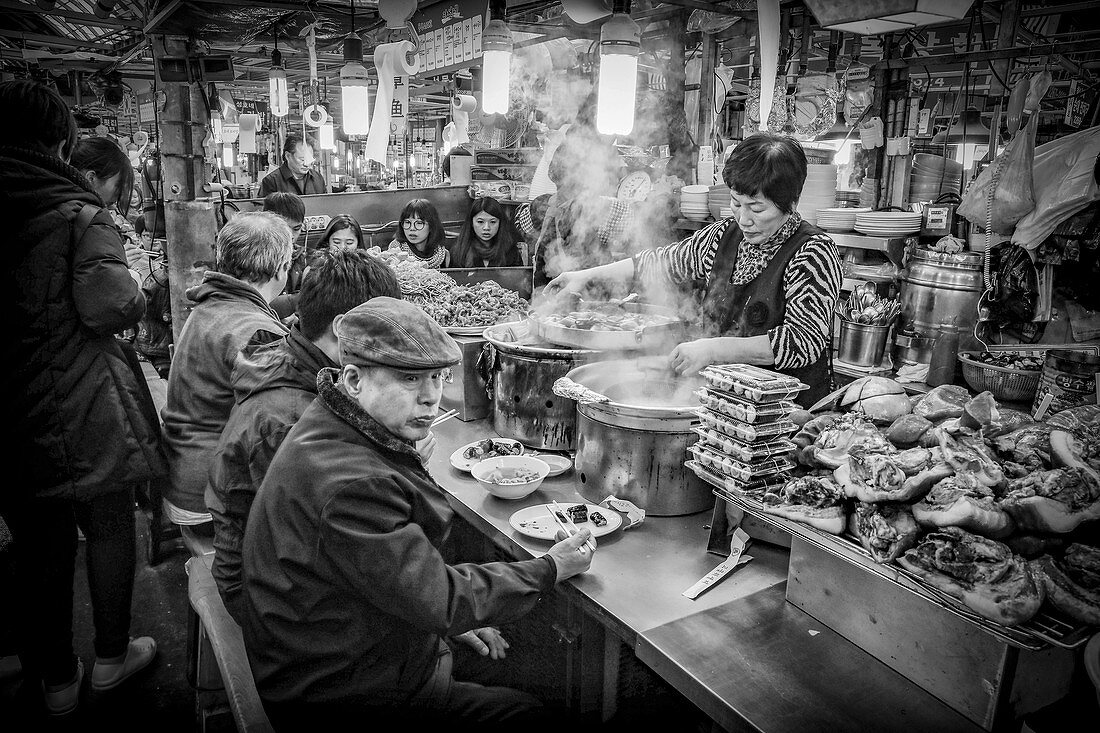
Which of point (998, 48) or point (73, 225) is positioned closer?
point (73, 225)

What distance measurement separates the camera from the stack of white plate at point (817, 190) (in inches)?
197

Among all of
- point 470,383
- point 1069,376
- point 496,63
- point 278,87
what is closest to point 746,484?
point 470,383

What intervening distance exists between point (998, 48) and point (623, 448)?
228 inches

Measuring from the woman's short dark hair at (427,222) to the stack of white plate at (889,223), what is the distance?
139 inches

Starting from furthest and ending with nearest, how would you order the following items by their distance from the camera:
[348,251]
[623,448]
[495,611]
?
[348,251]
[623,448]
[495,611]

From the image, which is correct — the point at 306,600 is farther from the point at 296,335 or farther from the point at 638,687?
the point at 638,687

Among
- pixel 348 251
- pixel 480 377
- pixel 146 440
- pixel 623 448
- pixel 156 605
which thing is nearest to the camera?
pixel 623 448

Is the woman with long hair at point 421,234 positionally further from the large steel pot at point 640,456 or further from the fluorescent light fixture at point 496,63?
the large steel pot at point 640,456

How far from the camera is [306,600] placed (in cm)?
177

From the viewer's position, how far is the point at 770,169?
258 cm

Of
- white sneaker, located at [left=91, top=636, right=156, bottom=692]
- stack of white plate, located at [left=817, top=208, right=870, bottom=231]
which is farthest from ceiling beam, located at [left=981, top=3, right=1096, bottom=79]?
white sneaker, located at [left=91, top=636, right=156, bottom=692]

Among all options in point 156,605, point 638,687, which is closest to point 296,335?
point 638,687

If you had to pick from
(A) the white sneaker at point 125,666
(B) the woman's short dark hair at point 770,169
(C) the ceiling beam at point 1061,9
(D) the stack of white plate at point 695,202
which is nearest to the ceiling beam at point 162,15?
(D) the stack of white plate at point 695,202

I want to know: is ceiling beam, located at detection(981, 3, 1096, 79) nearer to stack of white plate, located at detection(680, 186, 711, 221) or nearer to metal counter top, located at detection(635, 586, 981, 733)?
stack of white plate, located at detection(680, 186, 711, 221)
